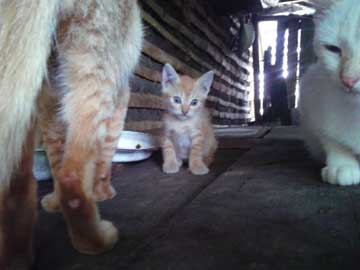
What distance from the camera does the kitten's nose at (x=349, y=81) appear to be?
3.91ft

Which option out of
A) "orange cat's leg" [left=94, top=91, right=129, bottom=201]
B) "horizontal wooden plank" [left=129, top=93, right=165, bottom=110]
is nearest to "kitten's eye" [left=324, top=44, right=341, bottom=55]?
"orange cat's leg" [left=94, top=91, right=129, bottom=201]

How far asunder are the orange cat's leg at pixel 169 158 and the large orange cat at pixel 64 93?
1079 mm

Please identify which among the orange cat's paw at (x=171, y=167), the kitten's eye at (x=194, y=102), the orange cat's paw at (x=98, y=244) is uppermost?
the kitten's eye at (x=194, y=102)

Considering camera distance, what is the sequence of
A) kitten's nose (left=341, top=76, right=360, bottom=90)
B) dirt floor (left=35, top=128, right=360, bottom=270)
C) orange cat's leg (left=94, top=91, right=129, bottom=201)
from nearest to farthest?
dirt floor (left=35, top=128, right=360, bottom=270) < kitten's nose (left=341, top=76, right=360, bottom=90) < orange cat's leg (left=94, top=91, right=129, bottom=201)

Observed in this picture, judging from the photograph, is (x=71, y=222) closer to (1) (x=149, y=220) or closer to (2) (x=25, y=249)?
(2) (x=25, y=249)

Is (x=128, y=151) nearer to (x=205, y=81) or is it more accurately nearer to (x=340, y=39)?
(x=205, y=81)

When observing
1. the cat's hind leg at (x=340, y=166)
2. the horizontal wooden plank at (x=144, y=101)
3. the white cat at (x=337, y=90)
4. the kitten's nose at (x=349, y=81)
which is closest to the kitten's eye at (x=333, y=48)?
the white cat at (x=337, y=90)

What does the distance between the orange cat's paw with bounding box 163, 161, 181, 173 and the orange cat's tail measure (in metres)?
1.42

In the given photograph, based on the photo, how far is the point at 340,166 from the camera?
1524 mm

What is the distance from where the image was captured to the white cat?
4.01ft

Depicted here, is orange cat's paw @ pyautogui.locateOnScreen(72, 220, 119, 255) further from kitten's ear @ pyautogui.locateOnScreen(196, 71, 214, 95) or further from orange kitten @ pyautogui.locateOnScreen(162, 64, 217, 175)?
kitten's ear @ pyautogui.locateOnScreen(196, 71, 214, 95)

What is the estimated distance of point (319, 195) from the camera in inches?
54.8

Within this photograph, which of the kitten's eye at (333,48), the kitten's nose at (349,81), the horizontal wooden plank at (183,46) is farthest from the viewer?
the horizontal wooden plank at (183,46)

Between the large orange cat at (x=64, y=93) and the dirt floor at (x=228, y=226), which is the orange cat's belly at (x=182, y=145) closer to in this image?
the dirt floor at (x=228, y=226)
